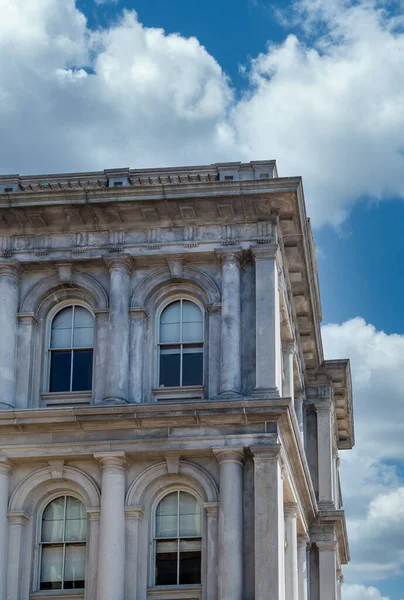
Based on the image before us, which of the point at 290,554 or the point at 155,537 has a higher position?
the point at 290,554

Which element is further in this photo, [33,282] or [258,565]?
[33,282]

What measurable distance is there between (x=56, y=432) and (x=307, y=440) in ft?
49.9

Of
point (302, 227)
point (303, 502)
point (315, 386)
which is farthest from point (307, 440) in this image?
point (302, 227)

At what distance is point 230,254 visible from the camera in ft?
111

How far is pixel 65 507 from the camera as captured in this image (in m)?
32.5

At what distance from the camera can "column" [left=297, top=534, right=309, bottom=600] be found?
39.9 metres

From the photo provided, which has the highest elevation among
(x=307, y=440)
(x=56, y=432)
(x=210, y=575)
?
(x=307, y=440)

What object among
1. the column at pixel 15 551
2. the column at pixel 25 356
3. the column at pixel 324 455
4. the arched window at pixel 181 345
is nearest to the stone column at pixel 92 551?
the column at pixel 15 551

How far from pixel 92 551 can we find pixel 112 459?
7.28 feet

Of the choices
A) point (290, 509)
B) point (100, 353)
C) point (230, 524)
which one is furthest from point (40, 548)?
point (290, 509)

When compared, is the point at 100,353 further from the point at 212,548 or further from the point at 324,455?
the point at 324,455

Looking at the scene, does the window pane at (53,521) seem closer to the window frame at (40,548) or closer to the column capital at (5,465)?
the window frame at (40,548)

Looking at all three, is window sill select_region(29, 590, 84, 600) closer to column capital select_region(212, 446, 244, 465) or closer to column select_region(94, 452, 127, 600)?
column select_region(94, 452, 127, 600)

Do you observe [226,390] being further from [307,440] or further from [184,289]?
[307,440]
